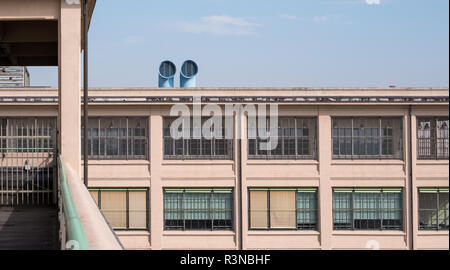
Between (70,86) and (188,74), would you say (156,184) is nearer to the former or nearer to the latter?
(188,74)

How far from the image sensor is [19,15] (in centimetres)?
1207

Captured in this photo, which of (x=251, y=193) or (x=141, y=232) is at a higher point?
(x=251, y=193)

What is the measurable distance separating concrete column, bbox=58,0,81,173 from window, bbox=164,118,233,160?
65.4ft

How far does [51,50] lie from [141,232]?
15.3 m

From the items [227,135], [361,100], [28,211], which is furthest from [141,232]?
[28,211]

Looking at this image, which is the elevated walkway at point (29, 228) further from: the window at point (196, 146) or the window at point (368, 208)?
the window at point (368, 208)

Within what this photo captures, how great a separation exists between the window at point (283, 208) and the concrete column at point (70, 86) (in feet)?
67.0

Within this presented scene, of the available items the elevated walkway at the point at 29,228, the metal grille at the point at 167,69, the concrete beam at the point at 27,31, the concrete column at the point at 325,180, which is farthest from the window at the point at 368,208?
the elevated walkway at the point at 29,228

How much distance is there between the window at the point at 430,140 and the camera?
32.3m

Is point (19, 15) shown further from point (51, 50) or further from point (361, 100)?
point (361, 100)

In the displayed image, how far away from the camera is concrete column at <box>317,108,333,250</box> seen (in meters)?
31.5

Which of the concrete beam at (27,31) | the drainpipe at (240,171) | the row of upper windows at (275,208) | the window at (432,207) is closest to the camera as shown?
the concrete beam at (27,31)

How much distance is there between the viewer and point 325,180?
3161 centimetres
